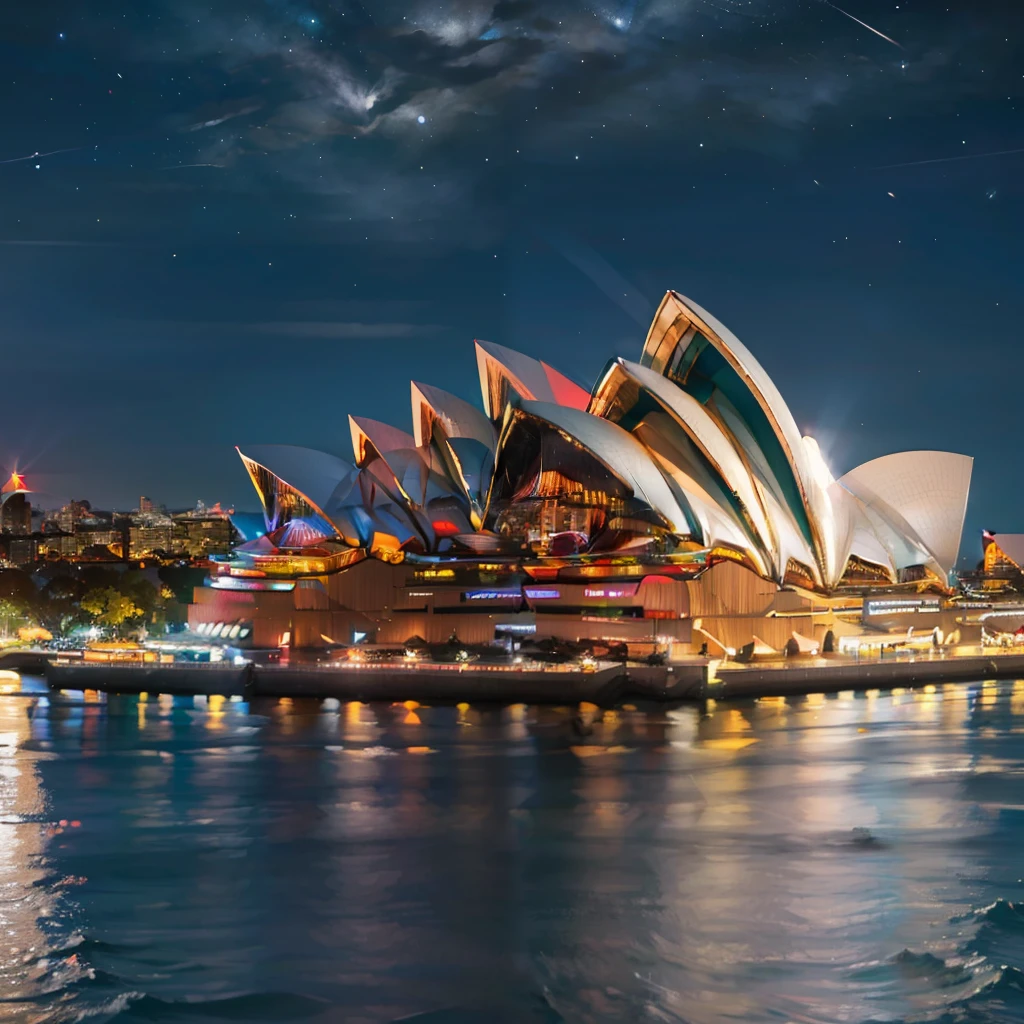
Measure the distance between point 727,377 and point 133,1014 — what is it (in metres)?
29.5

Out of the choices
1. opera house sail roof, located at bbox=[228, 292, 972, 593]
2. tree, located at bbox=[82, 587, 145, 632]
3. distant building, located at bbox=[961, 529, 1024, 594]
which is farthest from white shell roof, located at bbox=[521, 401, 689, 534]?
distant building, located at bbox=[961, 529, 1024, 594]

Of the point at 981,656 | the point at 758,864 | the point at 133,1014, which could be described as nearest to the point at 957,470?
the point at 981,656

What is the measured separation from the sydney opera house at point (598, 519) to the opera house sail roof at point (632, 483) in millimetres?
69

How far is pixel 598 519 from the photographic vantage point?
38625 millimetres

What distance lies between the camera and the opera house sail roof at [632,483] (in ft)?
121

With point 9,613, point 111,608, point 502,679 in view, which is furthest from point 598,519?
point 9,613

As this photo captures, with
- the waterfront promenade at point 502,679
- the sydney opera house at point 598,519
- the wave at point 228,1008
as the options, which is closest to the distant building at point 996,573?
the sydney opera house at point 598,519

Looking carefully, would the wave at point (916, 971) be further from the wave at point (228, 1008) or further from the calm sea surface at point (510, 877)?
the wave at point (228, 1008)

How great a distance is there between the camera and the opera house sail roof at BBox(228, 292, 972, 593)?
37.0 m

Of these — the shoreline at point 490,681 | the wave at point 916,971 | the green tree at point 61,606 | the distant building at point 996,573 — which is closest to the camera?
the wave at point 916,971

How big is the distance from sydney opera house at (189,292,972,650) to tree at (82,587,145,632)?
8.08 m

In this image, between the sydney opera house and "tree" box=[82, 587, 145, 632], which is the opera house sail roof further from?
"tree" box=[82, 587, 145, 632]

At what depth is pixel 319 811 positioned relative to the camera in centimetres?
1909

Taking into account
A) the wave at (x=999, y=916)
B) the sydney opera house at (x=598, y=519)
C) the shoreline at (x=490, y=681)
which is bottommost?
the wave at (x=999, y=916)
